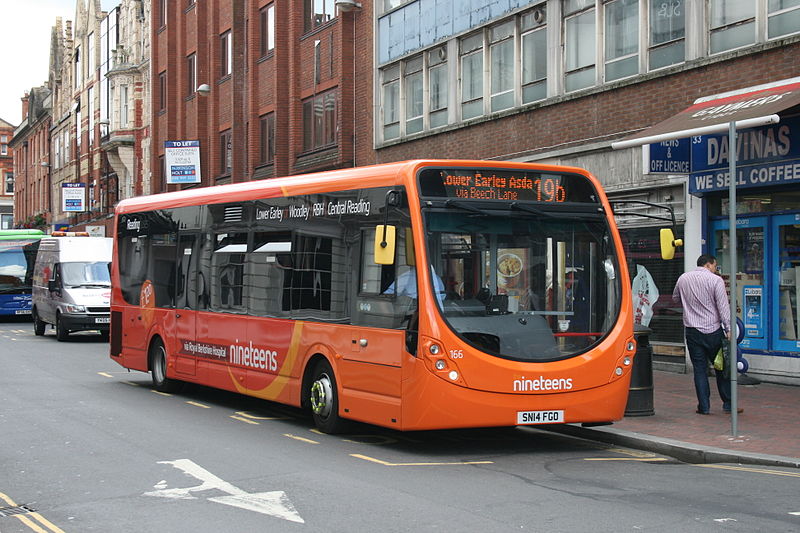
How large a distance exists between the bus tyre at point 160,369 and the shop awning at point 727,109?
7.17 meters

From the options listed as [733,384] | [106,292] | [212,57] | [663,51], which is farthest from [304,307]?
[212,57]

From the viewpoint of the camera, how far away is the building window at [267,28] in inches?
1379

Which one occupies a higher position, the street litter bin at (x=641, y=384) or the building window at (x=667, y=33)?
the building window at (x=667, y=33)

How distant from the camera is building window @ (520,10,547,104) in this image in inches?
851

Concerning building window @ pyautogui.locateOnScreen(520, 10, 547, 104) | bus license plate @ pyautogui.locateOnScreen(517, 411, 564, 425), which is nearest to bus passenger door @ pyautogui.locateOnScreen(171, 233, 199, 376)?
bus license plate @ pyautogui.locateOnScreen(517, 411, 564, 425)

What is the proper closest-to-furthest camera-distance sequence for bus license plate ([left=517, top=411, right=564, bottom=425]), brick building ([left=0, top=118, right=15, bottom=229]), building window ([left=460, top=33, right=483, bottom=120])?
bus license plate ([left=517, top=411, right=564, bottom=425]), building window ([left=460, top=33, right=483, bottom=120]), brick building ([left=0, top=118, right=15, bottom=229])

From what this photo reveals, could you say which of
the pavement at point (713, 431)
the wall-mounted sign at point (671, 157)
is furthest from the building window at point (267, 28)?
the pavement at point (713, 431)

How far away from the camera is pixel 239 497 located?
806cm

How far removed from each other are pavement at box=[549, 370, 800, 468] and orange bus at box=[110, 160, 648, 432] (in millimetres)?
649

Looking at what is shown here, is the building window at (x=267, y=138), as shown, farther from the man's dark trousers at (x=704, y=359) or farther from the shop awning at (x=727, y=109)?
the man's dark trousers at (x=704, y=359)

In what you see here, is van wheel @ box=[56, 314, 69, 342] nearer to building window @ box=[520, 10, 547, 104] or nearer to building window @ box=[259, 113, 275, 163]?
building window @ box=[259, 113, 275, 163]

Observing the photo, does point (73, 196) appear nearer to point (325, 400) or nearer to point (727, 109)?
point (727, 109)

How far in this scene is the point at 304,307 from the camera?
1197cm

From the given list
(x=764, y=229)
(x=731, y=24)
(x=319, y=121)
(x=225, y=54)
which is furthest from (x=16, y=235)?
(x=764, y=229)
